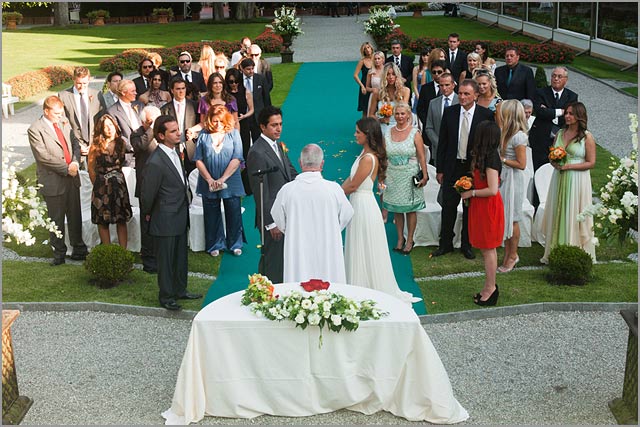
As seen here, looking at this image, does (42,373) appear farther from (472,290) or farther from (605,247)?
→ (605,247)

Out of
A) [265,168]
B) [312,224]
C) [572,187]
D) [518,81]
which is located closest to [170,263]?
[265,168]

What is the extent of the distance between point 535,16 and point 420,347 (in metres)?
35.0

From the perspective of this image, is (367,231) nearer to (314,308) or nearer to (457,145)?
(457,145)

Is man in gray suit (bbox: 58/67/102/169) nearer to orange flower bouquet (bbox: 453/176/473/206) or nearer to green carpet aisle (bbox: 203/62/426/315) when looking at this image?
green carpet aisle (bbox: 203/62/426/315)

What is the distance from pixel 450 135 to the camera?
10062 millimetres

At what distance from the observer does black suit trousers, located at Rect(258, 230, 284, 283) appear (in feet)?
28.1

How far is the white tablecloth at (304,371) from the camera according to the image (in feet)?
20.6

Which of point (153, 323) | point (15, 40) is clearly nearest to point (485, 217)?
point (153, 323)

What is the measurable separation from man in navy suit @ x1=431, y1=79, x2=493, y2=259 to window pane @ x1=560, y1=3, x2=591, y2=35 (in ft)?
75.1

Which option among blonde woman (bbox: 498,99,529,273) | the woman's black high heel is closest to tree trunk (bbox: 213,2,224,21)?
blonde woman (bbox: 498,99,529,273)

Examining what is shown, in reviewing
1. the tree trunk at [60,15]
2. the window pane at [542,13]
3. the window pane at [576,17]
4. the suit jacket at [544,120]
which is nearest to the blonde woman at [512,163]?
the suit jacket at [544,120]

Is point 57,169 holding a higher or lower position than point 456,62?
lower

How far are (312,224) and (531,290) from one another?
2.89 meters

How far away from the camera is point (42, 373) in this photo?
737cm
